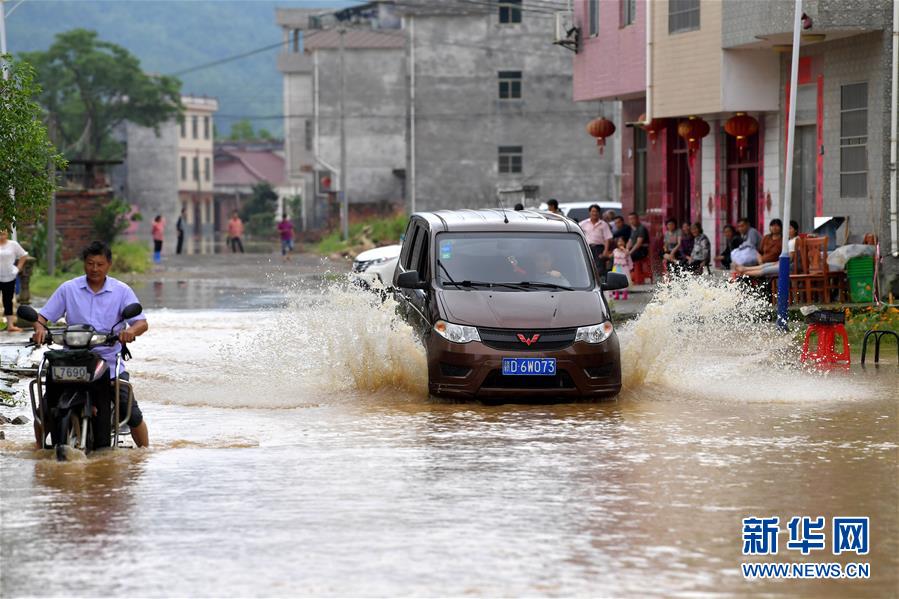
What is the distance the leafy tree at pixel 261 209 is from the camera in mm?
108688

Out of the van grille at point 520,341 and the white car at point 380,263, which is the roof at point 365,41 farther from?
the van grille at point 520,341

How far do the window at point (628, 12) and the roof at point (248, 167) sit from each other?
317 feet

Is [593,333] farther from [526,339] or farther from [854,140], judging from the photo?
[854,140]

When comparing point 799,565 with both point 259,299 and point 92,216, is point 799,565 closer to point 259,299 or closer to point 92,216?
point 259,299

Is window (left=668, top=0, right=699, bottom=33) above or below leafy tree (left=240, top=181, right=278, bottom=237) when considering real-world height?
above

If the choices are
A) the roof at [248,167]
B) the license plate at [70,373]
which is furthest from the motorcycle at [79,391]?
the roof at [248,167]

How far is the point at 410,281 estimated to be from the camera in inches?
589

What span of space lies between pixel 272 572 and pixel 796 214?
22.5m

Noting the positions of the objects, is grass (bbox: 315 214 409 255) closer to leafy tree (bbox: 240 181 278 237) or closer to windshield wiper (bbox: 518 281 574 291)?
windshield wiper (bbox: 518 281 574 291)

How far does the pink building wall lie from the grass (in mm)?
20534

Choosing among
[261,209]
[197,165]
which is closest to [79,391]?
[261,209]

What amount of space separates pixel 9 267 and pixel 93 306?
40.8ft

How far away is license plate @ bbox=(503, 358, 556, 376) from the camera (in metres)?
14.0

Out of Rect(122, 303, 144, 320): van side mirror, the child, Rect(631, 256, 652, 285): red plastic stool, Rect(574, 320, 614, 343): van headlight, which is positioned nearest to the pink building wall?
Rect(631, 256, 652, 285): red plastic stool
